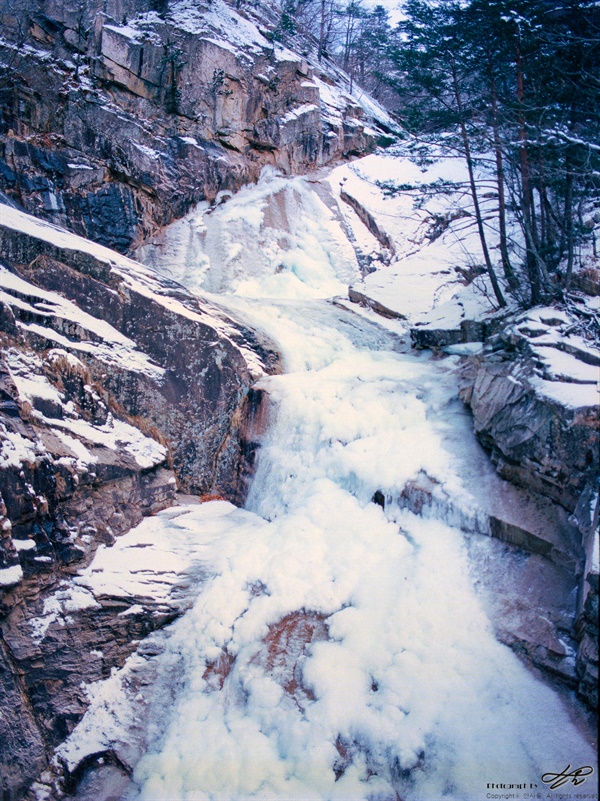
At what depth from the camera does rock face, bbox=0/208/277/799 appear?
5.43 m

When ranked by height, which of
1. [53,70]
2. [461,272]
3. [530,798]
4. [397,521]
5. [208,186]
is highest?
[53,70]

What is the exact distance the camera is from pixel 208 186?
1538 cm

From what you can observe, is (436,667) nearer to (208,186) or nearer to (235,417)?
(235,417)

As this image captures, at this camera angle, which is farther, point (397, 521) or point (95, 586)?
point (397, 521)

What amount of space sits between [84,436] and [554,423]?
5.86m

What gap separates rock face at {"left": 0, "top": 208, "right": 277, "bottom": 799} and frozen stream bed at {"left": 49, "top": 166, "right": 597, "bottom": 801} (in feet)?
1.12

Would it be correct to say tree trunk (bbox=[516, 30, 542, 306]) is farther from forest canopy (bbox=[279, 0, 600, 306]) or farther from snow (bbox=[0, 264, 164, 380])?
snow (bbox=[0, 264, 164, 380])

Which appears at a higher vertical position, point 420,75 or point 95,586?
point 420,75

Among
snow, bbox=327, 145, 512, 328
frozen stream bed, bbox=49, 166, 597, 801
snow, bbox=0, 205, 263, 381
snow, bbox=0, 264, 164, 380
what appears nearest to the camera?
frozen stream bed, bbox=49, 166, 597, 801

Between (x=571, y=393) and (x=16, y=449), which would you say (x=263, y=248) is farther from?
(x=571, y=393)

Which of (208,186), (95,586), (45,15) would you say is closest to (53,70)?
(45,15)

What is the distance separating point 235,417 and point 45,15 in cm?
1505

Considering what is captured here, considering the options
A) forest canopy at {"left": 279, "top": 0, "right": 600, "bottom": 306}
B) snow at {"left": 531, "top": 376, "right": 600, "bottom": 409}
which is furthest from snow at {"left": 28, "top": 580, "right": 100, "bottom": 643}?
forest canopy at {"left": 279, "top": 0, "right": 600, "bottom": 306}
